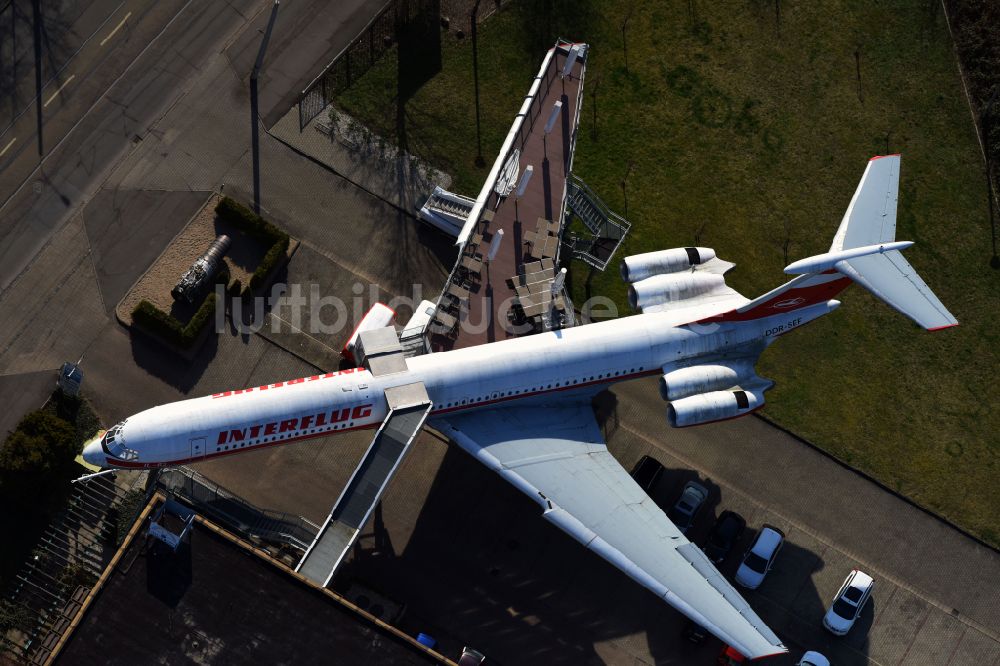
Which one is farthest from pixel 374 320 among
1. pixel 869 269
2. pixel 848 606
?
pixel 848 606

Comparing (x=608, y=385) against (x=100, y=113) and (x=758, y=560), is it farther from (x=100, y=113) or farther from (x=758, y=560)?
(x=100, y=113)

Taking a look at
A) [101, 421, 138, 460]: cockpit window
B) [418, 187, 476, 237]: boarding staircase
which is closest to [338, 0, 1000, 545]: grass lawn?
[418, 187, 476, 237]: boarding staircase

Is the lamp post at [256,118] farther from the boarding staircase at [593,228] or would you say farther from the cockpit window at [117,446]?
the boarding staircase at [593,228]

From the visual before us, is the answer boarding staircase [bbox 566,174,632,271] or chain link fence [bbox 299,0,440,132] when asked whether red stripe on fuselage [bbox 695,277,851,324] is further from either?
chain link fence [bbox 299,0,440,132]

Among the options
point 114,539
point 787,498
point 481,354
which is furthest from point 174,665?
point 787,498

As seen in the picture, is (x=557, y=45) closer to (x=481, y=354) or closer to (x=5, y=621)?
(x=481, y=354)

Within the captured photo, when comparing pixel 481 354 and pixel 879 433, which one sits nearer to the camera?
pixel 481 354

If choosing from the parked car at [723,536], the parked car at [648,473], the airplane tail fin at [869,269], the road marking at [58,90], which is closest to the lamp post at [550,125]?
the airplane tail fin at [869,269]
